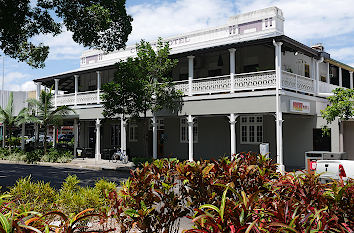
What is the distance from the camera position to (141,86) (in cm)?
1859

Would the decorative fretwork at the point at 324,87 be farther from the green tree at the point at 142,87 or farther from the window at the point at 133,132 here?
the window at the point at 133,132

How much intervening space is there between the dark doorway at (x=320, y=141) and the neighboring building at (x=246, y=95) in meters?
0.06

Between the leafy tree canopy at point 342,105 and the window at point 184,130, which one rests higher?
the leafy tree canopy at point 342,105

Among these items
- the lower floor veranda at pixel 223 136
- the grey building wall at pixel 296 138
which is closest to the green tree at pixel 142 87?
the lower floor veranda at pixel 223 136

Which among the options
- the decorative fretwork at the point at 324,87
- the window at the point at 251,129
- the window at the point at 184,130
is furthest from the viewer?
the window at the point at 184,130

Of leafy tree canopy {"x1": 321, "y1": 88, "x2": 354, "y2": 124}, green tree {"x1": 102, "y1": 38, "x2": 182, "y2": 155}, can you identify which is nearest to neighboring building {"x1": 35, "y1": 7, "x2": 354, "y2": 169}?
green tree {"x1": 102, "y1": 38, "x2": 182, "y2": 155}

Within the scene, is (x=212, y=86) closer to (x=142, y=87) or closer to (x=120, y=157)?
(x=142, y=87)

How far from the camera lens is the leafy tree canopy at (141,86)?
18484mm

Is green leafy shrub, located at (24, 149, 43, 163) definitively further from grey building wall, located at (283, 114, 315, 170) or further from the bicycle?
grey building wall, located at (283, 114, 315, 170)

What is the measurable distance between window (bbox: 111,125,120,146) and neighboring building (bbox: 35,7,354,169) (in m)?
2.34

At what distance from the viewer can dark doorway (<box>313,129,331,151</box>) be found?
19.9 metres

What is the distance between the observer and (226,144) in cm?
2241

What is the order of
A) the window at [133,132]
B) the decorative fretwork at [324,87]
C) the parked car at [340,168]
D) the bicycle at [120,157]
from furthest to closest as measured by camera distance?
the window at [133,132], the bicycle at [120,157], the decorative fretwork at [324,87], the parked car at [340,168]

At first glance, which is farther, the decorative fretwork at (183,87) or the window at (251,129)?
the window at (251,129)
